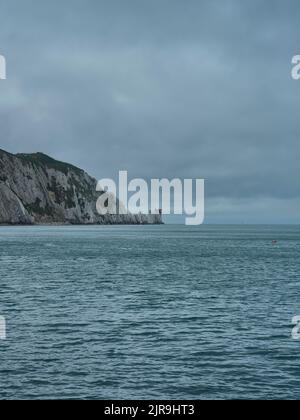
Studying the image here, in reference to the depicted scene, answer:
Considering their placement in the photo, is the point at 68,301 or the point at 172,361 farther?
the point at 68,301

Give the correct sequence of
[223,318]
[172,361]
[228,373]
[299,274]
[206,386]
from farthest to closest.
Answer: [299,274] → [223,318] → [172,361] → [228,373] → [206,386]

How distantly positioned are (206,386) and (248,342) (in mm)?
8968

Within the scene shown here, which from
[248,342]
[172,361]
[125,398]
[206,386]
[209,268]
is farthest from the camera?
[209,268]

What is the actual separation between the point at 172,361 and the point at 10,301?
2413cm

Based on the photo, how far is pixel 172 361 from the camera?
27219 millimetres

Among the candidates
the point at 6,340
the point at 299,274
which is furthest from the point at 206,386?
the point at 299,274

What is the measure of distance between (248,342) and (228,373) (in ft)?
21.8

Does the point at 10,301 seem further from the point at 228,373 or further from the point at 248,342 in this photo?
the point at 228,373

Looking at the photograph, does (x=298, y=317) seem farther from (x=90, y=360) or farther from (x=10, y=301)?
(x=10, y=301)

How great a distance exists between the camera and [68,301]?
155ft
